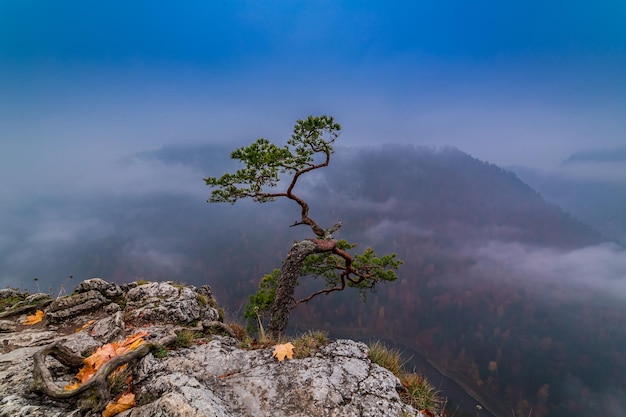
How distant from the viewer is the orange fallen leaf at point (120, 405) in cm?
399

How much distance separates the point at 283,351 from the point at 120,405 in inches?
102

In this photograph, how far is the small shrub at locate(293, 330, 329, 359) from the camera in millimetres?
5695

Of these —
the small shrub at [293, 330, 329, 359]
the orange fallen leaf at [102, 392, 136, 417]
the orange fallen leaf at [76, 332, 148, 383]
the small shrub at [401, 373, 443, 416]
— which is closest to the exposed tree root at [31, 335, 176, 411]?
the orange fallen leaf at [102, 392, 136, 417]

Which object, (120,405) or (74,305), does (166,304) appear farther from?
(120,405)

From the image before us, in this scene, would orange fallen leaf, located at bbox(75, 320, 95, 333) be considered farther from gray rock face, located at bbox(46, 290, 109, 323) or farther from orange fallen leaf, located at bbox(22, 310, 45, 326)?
orange fallen leaf, located at bbox(22, 310, 45, 326)

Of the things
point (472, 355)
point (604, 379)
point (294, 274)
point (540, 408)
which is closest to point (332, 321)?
point (472, 355)

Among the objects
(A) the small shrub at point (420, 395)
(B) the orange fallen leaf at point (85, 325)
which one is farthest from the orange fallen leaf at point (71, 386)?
(A) the small shrub at point (420, 395)

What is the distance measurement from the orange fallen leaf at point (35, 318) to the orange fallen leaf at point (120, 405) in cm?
572

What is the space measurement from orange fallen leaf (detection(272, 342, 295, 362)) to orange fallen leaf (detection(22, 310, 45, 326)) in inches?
272

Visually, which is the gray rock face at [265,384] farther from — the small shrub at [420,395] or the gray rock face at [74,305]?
the gray rock face at [74,305]

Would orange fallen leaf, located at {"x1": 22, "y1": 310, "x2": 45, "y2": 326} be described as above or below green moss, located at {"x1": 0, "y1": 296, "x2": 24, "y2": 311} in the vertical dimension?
below

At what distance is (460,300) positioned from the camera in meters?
195

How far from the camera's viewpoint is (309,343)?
19.8 ft

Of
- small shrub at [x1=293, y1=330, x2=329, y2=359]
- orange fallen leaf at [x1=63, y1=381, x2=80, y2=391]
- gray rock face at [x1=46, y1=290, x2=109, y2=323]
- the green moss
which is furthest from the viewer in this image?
the green moss
